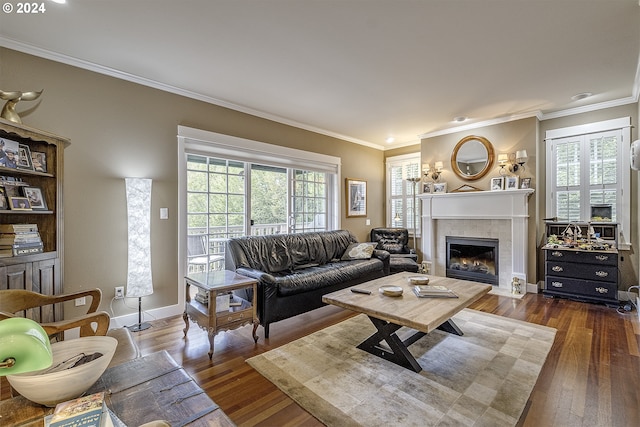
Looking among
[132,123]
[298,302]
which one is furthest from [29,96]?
[298,302]

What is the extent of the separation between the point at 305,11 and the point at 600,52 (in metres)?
2.69

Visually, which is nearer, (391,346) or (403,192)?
(391,346)

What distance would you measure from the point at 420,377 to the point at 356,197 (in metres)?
3.89

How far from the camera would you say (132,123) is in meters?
3.06

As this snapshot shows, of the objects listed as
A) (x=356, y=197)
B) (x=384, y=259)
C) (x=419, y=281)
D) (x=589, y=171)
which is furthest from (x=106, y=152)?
(x=589, y=171)

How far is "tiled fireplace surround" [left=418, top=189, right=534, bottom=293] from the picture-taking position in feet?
13.9

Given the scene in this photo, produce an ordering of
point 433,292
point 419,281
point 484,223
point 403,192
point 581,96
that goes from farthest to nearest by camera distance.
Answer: point 403,192, point 484,223, point 581,96, point 419,281, point 433,292

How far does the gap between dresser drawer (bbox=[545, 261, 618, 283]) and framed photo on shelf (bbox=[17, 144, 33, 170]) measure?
560cm

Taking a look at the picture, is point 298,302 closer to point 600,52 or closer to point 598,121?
point 600,52

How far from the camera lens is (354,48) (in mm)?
2531

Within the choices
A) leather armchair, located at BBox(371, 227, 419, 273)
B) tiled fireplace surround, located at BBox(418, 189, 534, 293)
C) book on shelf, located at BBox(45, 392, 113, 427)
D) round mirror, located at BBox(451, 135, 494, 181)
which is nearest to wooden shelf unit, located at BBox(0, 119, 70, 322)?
book on shelf, located at BBox(45, 392, 113, 427)

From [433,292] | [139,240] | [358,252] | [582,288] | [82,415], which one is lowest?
[582,288]

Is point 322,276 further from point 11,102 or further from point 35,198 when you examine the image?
point 11,102

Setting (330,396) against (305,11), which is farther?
(305,11)
